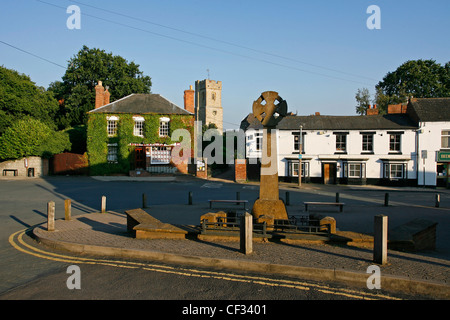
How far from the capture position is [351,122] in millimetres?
36781

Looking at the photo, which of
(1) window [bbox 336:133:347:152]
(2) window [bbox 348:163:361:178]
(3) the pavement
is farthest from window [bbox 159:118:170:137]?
(3) the pavement

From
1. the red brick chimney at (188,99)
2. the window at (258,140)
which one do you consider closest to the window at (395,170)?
the window at (258,140)

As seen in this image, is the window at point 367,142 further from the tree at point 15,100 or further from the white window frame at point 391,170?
the tree at point 15,100

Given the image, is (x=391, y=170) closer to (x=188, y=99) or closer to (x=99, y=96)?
(x=188, y=99)

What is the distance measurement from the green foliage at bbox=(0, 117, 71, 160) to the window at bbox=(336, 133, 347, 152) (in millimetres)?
31072

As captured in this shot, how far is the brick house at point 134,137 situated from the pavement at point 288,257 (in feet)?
95.5

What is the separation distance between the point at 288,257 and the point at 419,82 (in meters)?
65.3

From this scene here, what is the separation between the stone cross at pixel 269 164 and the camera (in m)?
10.6

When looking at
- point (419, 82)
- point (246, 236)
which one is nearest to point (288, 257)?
point (246, 236)

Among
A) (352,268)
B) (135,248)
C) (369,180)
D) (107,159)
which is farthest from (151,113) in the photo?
(352,268)

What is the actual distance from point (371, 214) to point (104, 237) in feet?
37.7

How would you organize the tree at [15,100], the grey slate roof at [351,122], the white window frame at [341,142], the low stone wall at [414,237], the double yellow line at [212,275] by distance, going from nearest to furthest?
the double yellow line at [212,275] → the low stone wall at [414,237] → the grey slate roof at [351,122] → the white window frame at [341,142] → the tree at [15,100]

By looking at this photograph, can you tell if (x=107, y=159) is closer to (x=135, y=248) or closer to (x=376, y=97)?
(x=135, y=248)

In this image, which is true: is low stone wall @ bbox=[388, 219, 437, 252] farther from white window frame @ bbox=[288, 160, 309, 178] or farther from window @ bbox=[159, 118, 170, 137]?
window @ bbox=[159, 118, 170, 137]
